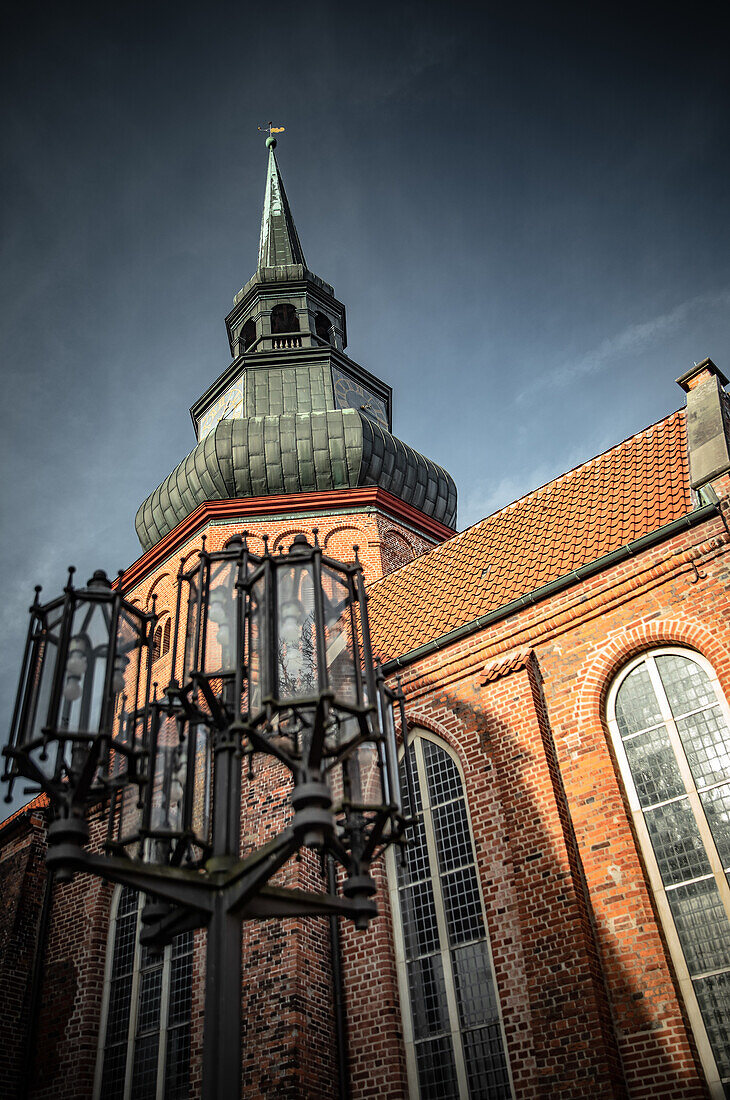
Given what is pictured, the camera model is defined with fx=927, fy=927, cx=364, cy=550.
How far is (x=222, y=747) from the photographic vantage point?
574cm

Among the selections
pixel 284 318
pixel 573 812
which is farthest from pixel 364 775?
pixel 284 318

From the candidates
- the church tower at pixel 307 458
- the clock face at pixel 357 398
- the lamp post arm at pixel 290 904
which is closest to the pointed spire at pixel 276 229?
the church tower at pixel 307 458

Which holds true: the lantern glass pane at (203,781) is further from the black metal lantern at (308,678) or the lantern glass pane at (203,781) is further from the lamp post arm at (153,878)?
the lamp post arm at (153,878)

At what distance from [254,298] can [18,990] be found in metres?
20.1

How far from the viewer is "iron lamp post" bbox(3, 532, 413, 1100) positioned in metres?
5.10

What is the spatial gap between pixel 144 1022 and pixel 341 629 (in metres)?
8.74

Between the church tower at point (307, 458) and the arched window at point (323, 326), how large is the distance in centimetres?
98

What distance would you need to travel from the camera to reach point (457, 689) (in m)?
12.6

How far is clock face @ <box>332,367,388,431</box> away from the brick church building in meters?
9.04

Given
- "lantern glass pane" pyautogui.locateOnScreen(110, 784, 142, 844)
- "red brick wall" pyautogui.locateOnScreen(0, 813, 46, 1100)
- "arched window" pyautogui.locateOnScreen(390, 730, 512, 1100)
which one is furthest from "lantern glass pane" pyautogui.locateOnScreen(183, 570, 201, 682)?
"red brick wall" pyautogui.locateOnScreen(0, 813, 46, 1100)

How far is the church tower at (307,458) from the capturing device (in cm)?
2089

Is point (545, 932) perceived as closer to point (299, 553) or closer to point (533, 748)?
point (533, 748)

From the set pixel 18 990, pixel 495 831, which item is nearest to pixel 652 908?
pixel 495 831

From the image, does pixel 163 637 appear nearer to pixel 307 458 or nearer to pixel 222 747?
pixel 307 458
